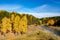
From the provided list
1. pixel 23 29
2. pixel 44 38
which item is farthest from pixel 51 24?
pixel 44 38

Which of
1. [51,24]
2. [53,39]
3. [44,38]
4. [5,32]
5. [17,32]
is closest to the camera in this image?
[53,39]

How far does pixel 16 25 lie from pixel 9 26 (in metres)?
3.20

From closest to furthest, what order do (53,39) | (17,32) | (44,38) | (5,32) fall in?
(53,39) → (44,38) → (5,32) → (17,32)

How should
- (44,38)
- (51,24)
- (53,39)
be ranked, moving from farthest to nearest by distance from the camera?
(51,24) < (44,38) < (53,39)

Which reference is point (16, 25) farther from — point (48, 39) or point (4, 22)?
point (48, 39)

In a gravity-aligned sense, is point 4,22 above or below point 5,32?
above

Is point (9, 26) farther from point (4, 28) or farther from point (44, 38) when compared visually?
point (44, 38)

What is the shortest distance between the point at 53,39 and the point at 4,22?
150ft

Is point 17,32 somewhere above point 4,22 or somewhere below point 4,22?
below

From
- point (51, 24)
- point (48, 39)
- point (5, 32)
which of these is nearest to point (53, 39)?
point (48, 39)

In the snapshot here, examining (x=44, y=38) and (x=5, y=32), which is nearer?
(x=44, y=38)

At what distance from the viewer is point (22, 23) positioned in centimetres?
7175

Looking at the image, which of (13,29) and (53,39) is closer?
(53,39)

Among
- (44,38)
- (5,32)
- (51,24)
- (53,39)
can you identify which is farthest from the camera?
(51,24)
